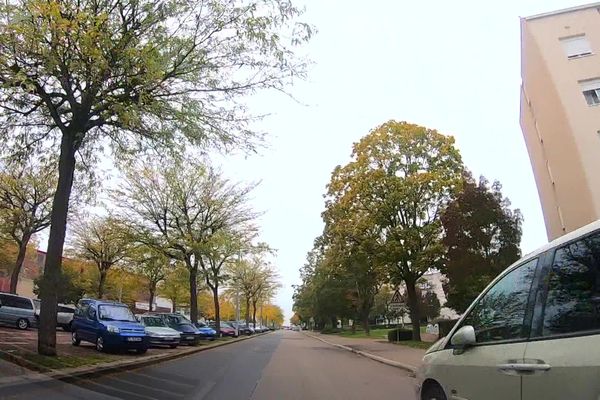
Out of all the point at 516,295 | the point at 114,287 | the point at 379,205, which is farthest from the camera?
the point at 114,287

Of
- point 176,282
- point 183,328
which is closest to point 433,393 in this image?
point 183,328

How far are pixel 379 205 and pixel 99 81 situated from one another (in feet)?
64.3

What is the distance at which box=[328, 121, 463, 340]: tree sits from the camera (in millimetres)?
27219

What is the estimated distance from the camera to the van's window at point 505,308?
151 inches

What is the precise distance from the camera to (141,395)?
928 centimetres

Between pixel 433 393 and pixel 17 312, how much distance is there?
26493mm

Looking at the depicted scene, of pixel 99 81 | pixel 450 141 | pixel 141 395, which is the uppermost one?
pixel 450 141

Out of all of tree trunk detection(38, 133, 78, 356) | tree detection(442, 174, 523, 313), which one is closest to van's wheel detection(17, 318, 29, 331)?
tree trunk detection(38, 133, 78, 356)

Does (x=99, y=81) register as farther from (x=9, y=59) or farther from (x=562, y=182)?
(x=562, y=182)

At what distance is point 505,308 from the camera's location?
13.5 feet

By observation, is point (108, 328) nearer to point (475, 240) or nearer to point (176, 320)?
point (176, 320)

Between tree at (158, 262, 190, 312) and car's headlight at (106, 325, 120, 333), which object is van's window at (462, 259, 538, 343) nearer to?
car's headlight at (106, 325, 120, 333)

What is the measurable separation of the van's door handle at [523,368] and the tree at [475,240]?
21.4m

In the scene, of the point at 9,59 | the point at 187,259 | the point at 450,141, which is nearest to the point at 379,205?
the point at 450,141
